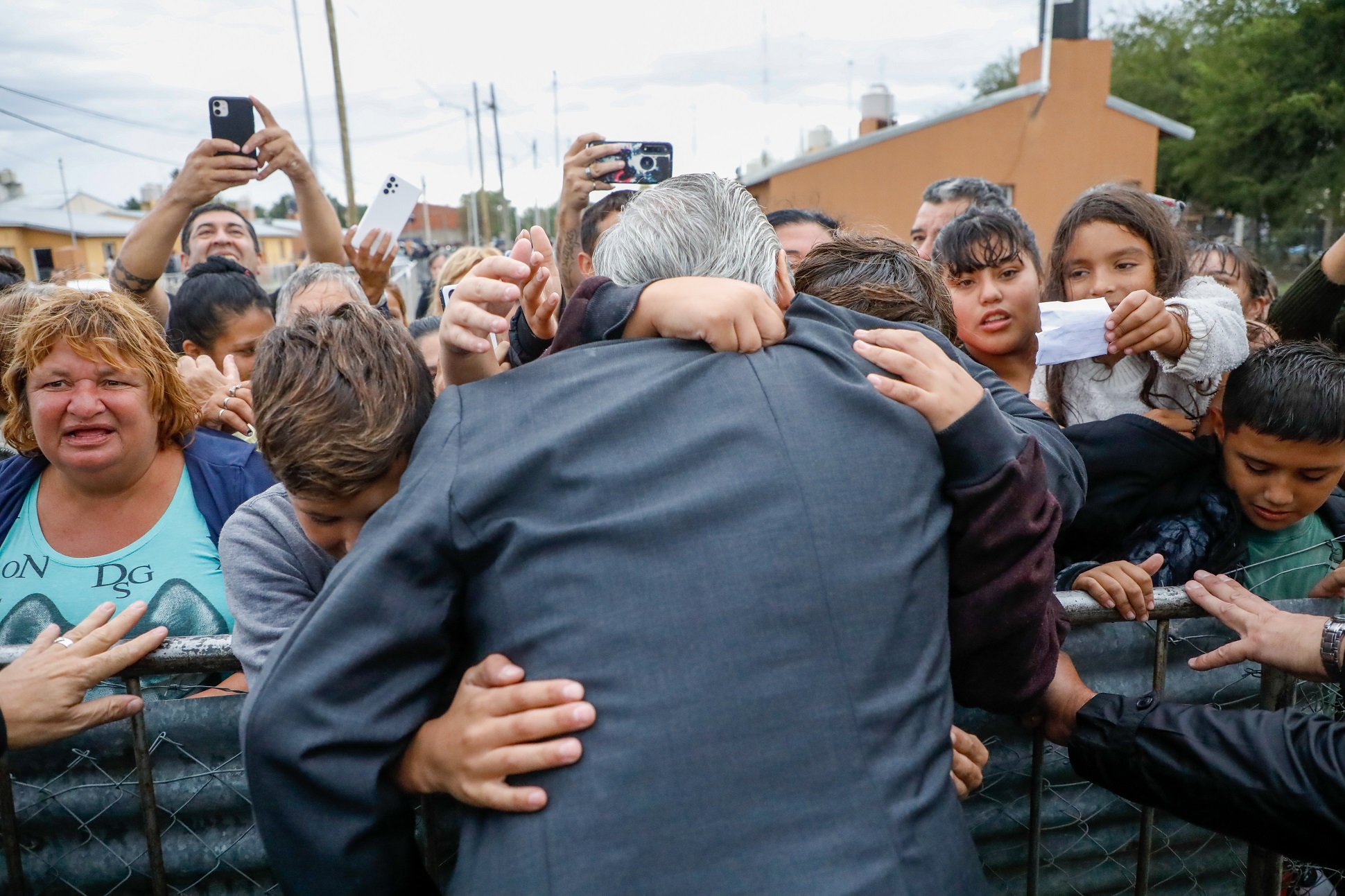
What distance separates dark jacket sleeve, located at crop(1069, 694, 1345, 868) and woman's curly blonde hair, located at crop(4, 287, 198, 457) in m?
2.35

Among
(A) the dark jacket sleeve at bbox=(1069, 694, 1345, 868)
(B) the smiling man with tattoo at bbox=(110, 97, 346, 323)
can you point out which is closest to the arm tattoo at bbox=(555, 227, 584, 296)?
(B) the smiling man with tattoo at bbox=(110, 97, 346, 323)

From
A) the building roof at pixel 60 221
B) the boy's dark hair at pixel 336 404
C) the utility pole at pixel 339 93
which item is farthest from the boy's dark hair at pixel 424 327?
the building roof at pixel 60 221

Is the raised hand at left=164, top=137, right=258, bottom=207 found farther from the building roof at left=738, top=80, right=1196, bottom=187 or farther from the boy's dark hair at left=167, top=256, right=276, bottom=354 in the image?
the building roof at left=738, top=80, right=1196, bottom=187

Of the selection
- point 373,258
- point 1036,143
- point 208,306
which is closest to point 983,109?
point 1036,143

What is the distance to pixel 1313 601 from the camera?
2.23 meters

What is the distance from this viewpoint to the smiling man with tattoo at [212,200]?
3645 mm

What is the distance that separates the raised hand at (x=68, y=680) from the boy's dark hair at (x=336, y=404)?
55cm

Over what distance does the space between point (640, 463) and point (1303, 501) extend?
6.22 ft

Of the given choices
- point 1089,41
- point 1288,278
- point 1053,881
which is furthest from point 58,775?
point 1288,278

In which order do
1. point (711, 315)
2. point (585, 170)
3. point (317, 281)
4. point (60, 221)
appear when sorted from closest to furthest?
point (711, 315), point (317, 281), point (585, 170), point (60, 221)

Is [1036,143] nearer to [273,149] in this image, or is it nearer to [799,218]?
[799,218]

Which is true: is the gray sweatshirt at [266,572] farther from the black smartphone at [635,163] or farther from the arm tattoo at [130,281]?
the black smartphone at [635,163]

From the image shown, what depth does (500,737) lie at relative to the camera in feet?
4.45

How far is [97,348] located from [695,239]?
166cm
